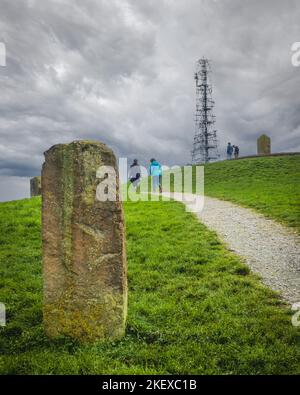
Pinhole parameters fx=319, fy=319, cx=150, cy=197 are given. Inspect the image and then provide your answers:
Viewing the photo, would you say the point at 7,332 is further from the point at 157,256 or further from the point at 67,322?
the point at 157,256

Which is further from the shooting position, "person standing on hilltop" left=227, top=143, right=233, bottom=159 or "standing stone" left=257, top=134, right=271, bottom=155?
"person standing on hilltop" left=227, top=143, right=233, bottom=159

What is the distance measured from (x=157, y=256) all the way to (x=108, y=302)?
434cm

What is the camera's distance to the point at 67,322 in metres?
5.14

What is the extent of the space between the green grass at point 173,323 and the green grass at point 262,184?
633 centimetres

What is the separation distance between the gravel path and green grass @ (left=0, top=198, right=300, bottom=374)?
1.41 ft

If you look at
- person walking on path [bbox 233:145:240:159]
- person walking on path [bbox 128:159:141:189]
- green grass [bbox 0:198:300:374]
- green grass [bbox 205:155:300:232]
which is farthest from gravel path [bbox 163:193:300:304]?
person walking on path [bbox 233:145:240:159]

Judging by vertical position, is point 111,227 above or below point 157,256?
above

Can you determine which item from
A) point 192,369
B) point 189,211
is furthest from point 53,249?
point 189,211

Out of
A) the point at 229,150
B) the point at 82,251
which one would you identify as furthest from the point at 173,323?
the point at 229,150

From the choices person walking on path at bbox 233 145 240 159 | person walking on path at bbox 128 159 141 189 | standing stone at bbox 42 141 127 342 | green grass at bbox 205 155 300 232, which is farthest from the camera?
person walking on path at bbox 233 145 240 159

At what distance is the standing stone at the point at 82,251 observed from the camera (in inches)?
199

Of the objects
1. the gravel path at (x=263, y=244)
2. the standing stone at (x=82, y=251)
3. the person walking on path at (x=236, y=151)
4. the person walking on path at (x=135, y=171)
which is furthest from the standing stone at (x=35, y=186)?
the person walking on path at (x=236, y=151)

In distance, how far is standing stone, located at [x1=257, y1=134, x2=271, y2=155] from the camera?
40.3 metres

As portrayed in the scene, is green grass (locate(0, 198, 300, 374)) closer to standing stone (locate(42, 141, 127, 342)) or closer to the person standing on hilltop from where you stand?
standing stone (locate(42, 141, 127, 342))
